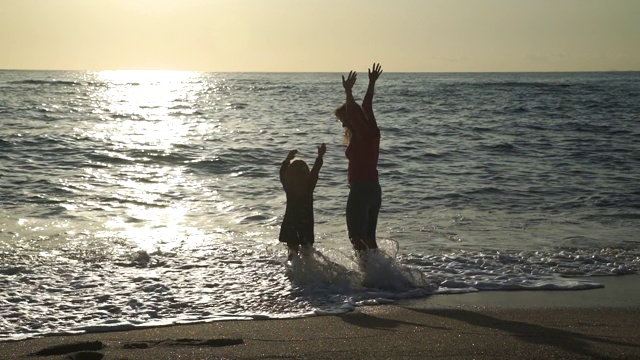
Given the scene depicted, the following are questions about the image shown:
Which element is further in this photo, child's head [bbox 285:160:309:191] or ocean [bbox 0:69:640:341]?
child's head [bbox 285:160:309:191]

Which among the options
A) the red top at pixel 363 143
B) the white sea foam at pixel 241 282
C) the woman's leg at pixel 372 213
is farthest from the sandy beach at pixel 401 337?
the red top at pixel 363 143

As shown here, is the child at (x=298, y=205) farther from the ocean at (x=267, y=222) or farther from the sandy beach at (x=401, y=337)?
the sandy beach at (x=401, y=337)

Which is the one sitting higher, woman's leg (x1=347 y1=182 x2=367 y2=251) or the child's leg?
woman's leg (x1=347 y1=182 x2=367 y2=251)

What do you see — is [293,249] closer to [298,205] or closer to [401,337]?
[298,205]

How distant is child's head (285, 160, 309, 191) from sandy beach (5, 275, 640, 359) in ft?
5.64

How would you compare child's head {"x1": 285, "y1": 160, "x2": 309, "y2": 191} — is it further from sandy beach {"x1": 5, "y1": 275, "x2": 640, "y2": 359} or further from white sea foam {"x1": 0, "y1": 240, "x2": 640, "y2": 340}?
sandy beach {"x1": 5, "y1": 275, "x2": 640, "y2": 359}

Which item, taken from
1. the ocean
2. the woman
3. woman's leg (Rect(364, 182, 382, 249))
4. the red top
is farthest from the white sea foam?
the red top

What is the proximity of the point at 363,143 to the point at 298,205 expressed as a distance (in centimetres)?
107

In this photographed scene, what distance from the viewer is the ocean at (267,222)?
7.07 metres

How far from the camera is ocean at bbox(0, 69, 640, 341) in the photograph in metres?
7.07

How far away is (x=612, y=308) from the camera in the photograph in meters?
6.59

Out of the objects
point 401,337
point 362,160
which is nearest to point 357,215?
point 362,160

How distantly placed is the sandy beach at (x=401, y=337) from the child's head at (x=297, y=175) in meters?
1.72

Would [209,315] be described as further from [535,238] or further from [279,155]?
[279,155]
